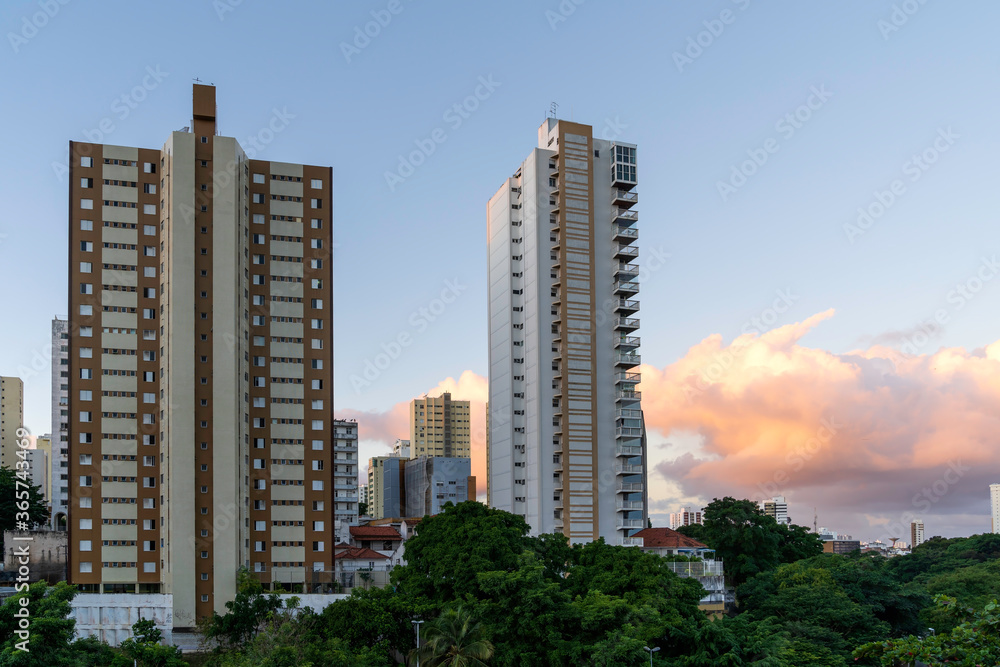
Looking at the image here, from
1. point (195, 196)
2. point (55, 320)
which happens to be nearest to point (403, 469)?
point (55, 320)

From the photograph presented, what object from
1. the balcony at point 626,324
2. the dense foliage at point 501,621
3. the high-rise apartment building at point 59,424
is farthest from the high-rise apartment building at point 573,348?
the high-rise apartment building at point 59,424

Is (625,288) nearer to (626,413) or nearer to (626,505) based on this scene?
(626,413)

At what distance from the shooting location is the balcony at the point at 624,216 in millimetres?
92750

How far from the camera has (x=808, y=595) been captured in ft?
222

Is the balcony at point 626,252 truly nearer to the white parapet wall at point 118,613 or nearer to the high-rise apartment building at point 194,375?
the high-rise apartment building at point 194,375

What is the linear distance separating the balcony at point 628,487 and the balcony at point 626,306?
1798cm

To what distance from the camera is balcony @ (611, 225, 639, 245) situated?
9219cm

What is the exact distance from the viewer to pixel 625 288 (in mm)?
91750

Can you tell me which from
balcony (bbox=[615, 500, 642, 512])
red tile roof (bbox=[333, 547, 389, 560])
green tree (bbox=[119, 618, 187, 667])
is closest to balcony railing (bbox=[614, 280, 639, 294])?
balcony (bbox=[615, 500, 642, 512])

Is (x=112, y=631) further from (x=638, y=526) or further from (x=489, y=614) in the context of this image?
(x=638, y=526)

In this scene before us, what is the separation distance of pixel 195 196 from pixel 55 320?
73.0m

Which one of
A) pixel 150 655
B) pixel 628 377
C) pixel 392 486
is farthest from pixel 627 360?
pixel 392 486

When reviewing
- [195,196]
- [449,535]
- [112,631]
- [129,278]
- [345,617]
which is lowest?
[112,631]

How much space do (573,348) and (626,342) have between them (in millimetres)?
6107
